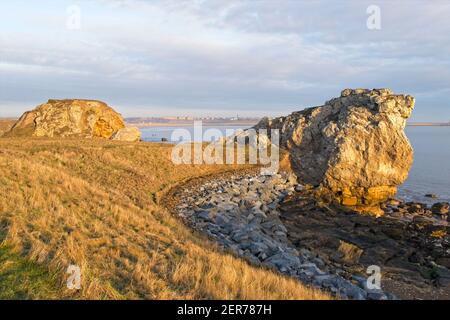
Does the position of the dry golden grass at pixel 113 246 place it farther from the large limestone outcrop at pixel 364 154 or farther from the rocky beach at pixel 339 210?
the large limestone outcrop at pixel 364 154

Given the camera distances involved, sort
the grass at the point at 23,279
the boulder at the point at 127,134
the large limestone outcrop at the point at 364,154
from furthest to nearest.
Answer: the boulder at the point at 127,134 < the large limestone outcrop at the point at 364,154 < the grass at the point at 23,279

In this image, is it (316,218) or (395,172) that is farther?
(395,172)

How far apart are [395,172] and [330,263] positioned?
25350 millimetres

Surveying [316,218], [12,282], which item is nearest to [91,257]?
[12,282]

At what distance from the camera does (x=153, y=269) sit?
11008 mm

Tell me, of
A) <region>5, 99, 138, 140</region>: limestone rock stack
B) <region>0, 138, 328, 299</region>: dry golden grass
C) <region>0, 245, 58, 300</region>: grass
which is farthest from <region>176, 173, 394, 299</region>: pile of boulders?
<region>5, 99, 138, 140</region>: limestone rock stack

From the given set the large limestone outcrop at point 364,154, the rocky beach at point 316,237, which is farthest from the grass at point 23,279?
the large limestone outcrop at point 364,154

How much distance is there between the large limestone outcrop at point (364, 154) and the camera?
3950cm

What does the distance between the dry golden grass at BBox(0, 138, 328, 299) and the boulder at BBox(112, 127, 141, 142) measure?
27418 mm

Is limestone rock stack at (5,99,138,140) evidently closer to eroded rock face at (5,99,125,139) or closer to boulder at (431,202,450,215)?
eroded rock face at (5,99,125,139)

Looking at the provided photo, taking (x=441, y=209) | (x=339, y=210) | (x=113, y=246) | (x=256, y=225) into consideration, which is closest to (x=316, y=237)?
(x=256, y=225)

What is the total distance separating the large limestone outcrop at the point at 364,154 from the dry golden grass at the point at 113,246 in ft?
73.8
